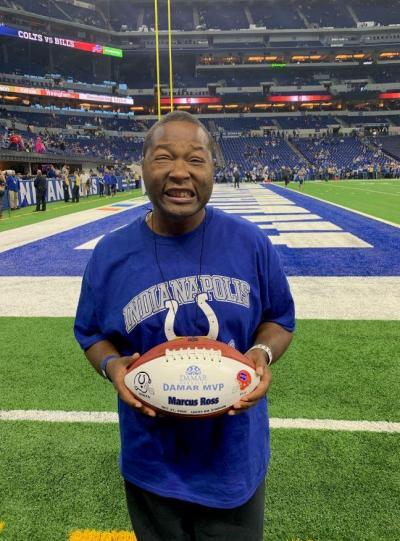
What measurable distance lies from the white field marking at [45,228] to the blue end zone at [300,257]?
0.45 m

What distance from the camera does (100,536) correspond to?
2107 mm

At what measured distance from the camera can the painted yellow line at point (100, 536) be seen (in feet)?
6.84

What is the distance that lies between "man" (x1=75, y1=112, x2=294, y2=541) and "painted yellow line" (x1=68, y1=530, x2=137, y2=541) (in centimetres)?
63

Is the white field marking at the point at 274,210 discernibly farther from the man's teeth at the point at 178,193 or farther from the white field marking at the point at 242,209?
the man's teeth at the point at 178,193

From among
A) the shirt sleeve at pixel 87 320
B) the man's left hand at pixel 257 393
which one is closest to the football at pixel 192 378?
the man's left hand at pixel 257 393

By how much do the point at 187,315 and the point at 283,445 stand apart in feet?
5.48

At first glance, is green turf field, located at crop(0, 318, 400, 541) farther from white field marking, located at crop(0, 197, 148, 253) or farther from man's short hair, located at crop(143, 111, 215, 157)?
white field marking, located at crop(0, 197, 148, 253)

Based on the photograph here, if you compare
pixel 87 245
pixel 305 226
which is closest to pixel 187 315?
pixel 87 245

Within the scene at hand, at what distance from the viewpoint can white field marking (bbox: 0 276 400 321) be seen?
17.2ft

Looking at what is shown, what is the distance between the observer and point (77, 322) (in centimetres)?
166

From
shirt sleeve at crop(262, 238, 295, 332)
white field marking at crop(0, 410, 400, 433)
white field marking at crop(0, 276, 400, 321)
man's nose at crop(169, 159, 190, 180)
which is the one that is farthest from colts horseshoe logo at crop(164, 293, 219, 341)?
white field marking at crop(0, 276, 400, 321)

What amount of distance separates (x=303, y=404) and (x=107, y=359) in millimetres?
2107

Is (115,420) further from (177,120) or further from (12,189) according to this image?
(12,189)

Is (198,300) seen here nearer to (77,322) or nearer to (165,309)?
(165,309)
